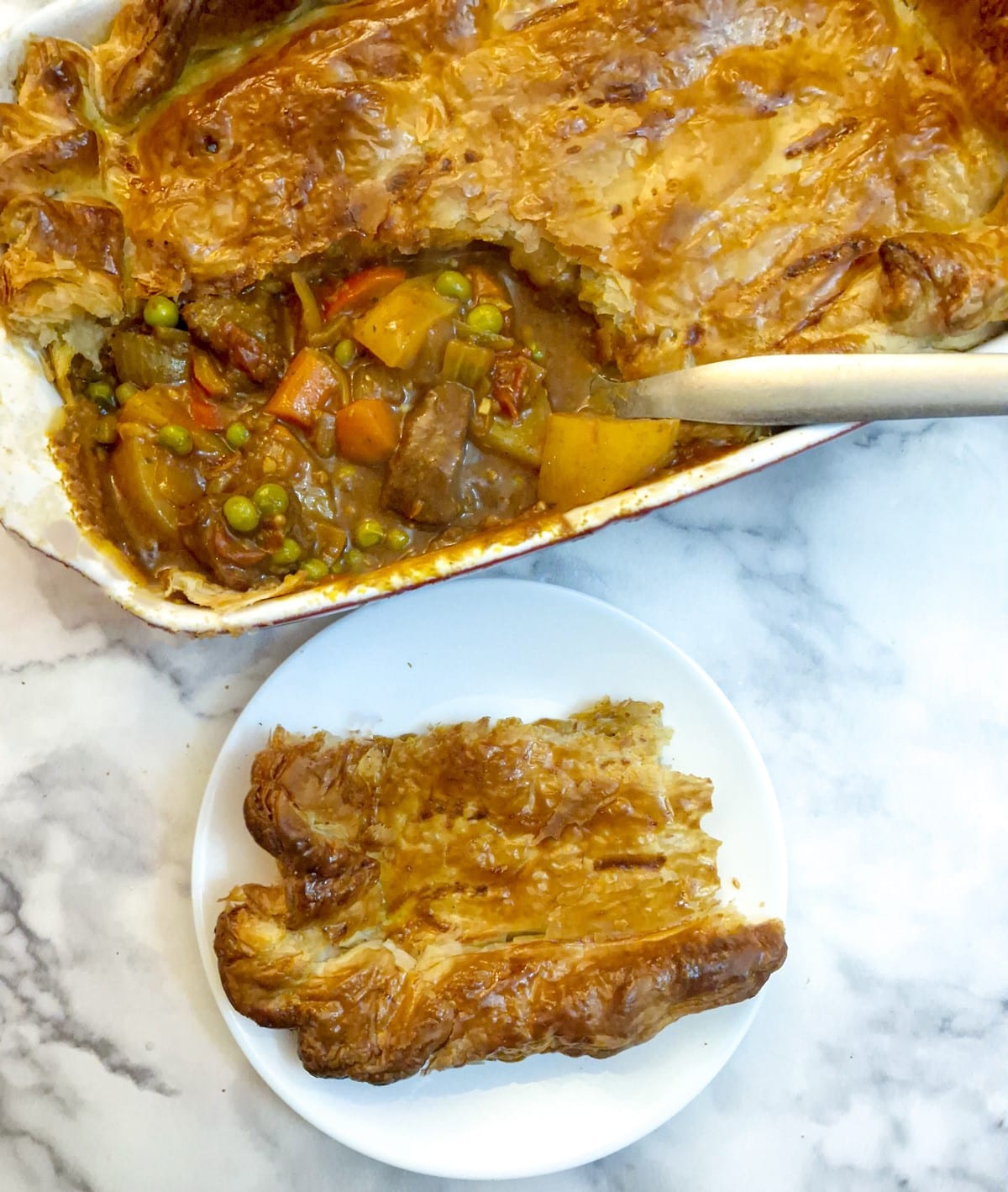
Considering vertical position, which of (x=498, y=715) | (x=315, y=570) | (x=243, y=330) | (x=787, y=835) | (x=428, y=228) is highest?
(x=428, y=228)

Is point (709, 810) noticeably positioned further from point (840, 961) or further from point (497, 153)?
point (497, 153)

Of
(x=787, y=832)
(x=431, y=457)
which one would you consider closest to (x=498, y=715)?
(x=431, y=457)

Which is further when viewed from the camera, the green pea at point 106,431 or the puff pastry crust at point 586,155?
the green pea at point 106,431

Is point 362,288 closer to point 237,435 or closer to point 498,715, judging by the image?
point 237,435

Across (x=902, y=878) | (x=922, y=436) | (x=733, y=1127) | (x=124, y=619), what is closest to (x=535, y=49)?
(x=922, y=436)

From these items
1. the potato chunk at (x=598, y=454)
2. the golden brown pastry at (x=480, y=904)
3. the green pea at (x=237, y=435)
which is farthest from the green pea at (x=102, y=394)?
the potato chunk at (x=598, y=454)

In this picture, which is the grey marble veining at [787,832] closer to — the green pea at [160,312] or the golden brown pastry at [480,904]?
the golden brown pastry at [480,904]
